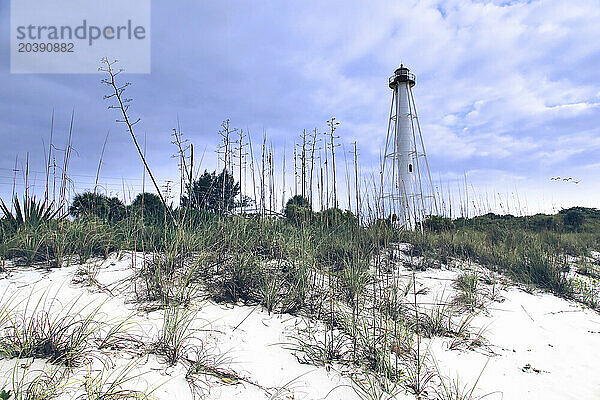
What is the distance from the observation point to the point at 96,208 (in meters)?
4.98

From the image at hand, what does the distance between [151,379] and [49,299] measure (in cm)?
144

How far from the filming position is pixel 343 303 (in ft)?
10.8

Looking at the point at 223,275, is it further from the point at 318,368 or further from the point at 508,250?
the point at 508,250

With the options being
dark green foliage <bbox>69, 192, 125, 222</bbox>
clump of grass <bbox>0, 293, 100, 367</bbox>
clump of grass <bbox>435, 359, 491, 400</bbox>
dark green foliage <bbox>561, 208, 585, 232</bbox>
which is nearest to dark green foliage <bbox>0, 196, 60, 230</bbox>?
dark green foliage <bbox>69, 192, 125, 222</bbox>

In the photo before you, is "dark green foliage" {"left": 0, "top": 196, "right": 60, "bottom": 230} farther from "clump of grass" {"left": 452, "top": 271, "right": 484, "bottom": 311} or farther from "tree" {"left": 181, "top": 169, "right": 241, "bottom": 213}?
"clump of grass" {"left": 452, "top": 271, "right": 484, "bottom": 311}

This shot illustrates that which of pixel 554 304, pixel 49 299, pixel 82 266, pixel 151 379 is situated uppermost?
pixel 82 266

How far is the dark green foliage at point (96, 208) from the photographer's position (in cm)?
441

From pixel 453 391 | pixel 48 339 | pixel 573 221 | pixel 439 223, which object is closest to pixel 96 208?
pixel 48 339

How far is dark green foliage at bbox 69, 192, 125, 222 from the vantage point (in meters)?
4.41

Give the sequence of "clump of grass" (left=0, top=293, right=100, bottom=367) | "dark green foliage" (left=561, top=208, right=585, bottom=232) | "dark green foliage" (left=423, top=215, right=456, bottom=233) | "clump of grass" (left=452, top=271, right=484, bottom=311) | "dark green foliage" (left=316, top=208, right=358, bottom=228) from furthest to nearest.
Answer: "dark green foliage" (left=561, top=208, right=585, bottom=232)
"dark green foliage" (left=423, top=215, right=456, bottom=233)
"dark green foliage" (left=316, top=208, right=358, bottom=228)
"clump of grass" (left=452, top=271, right=484, bottom=311)
"clump of grass" (left=0, top=293, right=100, bottom=367)

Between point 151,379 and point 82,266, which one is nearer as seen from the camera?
point 151,379

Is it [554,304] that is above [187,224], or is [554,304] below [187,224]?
below

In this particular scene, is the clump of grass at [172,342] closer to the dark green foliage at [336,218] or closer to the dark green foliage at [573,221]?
the dark green foliage at [336,218]

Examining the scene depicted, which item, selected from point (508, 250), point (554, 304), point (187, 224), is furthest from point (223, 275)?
point (508, 250)
